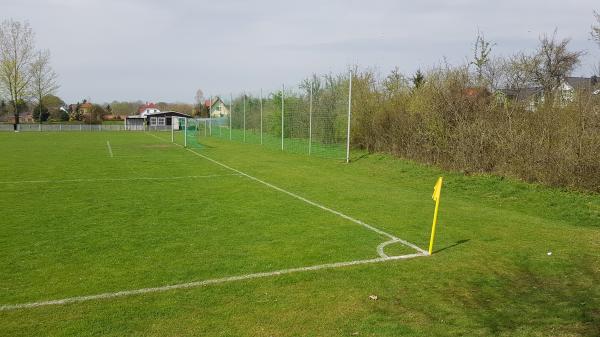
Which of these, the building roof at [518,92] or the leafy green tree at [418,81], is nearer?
the building roof at [518,92]

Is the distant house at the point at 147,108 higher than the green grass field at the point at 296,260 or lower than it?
higher

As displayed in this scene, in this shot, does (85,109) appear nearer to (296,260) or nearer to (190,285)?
(296,260)

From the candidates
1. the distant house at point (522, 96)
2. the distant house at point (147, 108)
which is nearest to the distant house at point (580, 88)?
the distant house at point (522, 96)

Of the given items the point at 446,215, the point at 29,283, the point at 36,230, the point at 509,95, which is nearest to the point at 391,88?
the point at 509,95

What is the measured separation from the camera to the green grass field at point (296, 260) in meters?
4.27

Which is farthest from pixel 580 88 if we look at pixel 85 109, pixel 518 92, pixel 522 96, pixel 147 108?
pixel 147 108

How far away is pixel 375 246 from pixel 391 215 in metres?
2.26

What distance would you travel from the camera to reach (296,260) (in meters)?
6.08

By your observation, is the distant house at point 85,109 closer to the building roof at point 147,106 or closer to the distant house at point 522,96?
the building roof at point 147,106

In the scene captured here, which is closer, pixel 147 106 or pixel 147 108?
pixel 147 108

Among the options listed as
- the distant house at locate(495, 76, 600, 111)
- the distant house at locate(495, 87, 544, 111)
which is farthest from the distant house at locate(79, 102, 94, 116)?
the distant house at locate(495, 76, 600, 111)

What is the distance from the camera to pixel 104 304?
459cm

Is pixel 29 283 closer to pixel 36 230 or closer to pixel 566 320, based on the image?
pixel 36 230

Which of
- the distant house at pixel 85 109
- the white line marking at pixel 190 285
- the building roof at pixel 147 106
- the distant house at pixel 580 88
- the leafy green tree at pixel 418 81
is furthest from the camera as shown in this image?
the building roof at pixel 147 106
